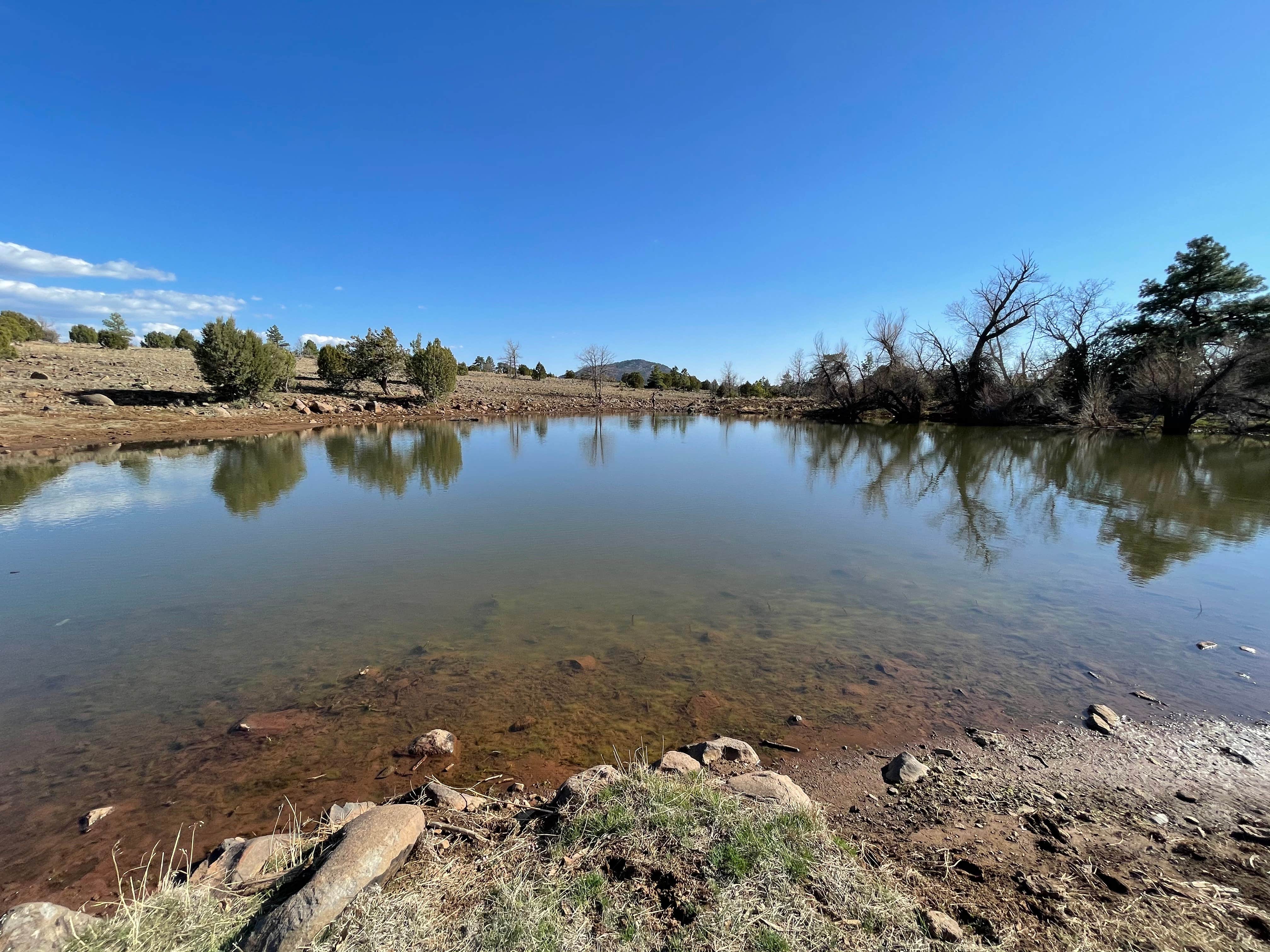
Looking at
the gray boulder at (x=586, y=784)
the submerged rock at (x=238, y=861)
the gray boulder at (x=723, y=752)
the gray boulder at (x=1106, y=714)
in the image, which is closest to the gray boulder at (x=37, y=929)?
the submerged rock at (x=238, y=861)

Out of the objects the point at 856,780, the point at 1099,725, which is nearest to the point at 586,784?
the point at 856,780

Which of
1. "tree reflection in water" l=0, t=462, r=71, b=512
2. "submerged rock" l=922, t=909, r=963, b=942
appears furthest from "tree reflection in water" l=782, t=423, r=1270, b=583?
"tree reflection in water" l=0, t=462, r=71, b=512

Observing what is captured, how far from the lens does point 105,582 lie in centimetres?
662

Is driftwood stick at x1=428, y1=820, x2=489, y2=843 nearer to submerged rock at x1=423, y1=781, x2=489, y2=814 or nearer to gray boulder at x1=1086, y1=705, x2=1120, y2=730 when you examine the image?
submerged rock at x1=423, y1=781, x2=489, y2=814

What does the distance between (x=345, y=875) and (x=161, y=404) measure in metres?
33.6

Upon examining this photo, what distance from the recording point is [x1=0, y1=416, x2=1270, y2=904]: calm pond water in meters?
3.94

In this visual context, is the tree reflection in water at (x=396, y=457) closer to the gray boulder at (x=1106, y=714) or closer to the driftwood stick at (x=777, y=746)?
the driftwood stick at (x=777, y=746)

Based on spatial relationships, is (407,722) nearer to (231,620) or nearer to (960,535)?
(231,620)

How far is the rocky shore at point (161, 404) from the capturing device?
20031 mm

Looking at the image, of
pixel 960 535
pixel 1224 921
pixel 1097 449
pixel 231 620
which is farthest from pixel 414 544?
pixel 1097 449

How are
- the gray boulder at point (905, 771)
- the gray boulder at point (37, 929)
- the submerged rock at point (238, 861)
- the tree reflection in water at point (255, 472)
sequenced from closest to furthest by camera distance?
the gray boulder at point (37, 929), the submerged rock at point (238, 861), the gray boulder at point (905, 771), the tree reflection in water at point (255, 472)

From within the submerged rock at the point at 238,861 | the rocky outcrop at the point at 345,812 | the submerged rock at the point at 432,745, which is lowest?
the submerged rock at the point at 432,745

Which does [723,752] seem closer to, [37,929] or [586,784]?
[586,784]

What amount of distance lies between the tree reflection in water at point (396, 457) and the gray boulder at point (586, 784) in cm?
1094
